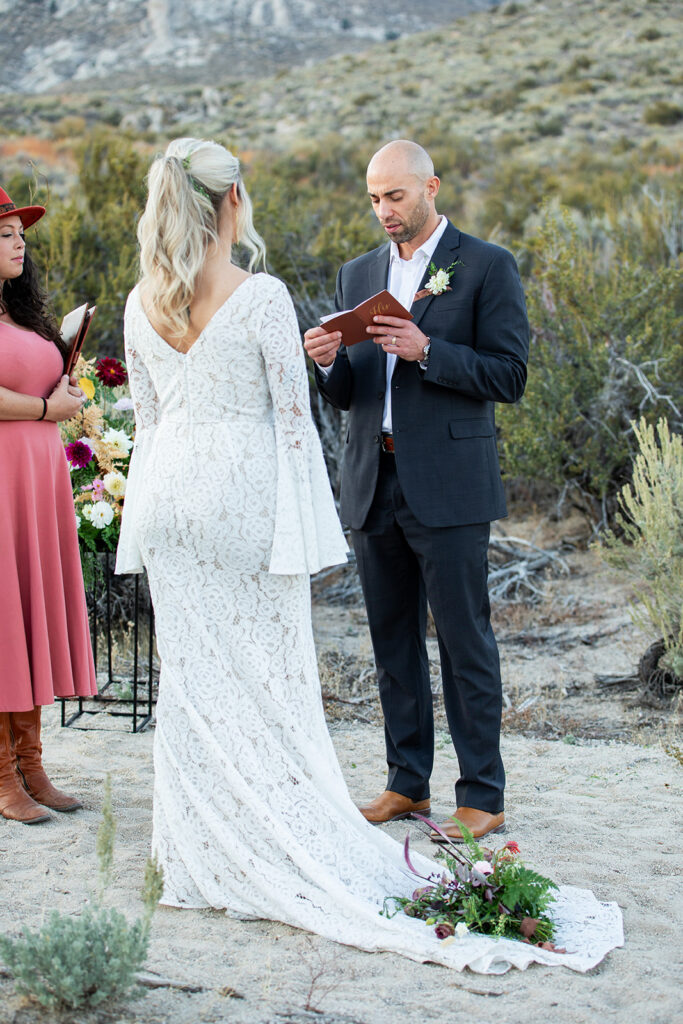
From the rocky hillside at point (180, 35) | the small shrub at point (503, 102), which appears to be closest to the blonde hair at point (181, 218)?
the small shrub at point (503, 102)

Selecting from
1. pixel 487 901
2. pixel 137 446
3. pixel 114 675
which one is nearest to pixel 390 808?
pixel 487 901

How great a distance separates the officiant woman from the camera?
362 cm

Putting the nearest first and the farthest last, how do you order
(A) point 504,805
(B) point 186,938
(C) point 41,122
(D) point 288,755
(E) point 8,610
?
(B) point 186,938, (D) point 288,755, (E) point 8,610, (A) point 504,805, (C) point 41,122

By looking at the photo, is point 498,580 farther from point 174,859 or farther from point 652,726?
point 174,859

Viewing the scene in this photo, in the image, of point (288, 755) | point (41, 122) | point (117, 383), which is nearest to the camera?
point (288, 755)

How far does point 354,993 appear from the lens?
8.27 ft

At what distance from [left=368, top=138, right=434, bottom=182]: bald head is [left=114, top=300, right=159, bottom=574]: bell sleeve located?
3.57ft

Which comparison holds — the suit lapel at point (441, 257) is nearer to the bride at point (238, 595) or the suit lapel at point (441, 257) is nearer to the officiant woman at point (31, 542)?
the bride at point (238, 595)

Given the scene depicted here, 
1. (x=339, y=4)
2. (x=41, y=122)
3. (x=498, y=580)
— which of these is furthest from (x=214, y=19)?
(x=498, y=580)

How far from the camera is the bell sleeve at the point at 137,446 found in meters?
3.13

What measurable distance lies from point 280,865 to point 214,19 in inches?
1966

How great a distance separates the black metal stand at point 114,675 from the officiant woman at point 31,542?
2.41 ft

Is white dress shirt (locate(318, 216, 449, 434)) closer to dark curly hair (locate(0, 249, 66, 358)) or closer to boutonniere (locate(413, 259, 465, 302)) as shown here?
boutonniere (locate(413, 259, 465, 302))

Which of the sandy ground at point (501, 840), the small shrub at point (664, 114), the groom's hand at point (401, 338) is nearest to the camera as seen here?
the sandy ground at point (501, 840)
